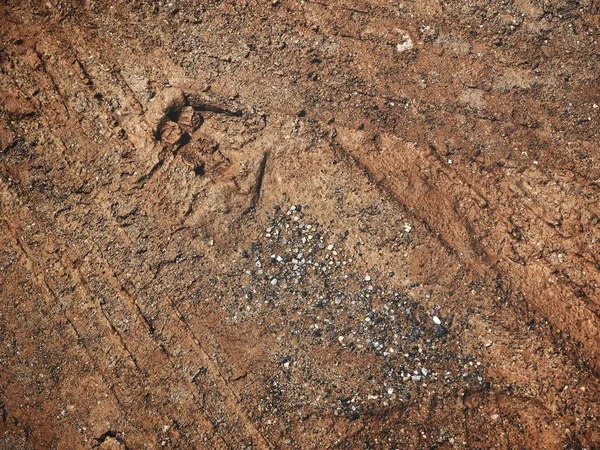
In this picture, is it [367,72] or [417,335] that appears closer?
[417,335]

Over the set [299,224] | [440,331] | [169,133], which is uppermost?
[169,133]

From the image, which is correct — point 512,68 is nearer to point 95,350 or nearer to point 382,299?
point 382,299

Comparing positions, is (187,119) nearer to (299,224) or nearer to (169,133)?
(169,133)

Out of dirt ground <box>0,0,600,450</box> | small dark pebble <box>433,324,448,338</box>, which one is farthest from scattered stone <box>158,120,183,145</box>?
small dark pebble <box>433,324,448,338</box>

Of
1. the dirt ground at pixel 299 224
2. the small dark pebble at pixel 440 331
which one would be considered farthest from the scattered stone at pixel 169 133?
the small dark pebble at pixel 440 331

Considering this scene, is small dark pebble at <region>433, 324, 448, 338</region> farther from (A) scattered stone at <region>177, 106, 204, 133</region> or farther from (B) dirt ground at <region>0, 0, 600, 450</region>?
(A) scattered stone at <region>177, 106, 204, 133</region>

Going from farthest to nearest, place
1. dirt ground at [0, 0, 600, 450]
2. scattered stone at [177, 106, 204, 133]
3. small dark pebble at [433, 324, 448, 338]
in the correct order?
scattered stone at [177, 106, 204, 133] → small dark pebble at [433, 324, 448, 338] → dirt ground at [0, 0, 600, 450]

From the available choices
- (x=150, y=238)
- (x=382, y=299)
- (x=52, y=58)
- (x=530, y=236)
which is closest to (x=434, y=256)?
(x=382, y=299)

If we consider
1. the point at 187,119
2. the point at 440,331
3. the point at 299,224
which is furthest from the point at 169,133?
the point at 440,331

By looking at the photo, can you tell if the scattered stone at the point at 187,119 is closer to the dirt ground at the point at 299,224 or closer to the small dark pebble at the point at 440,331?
the dirt ground at the point at 299,224
